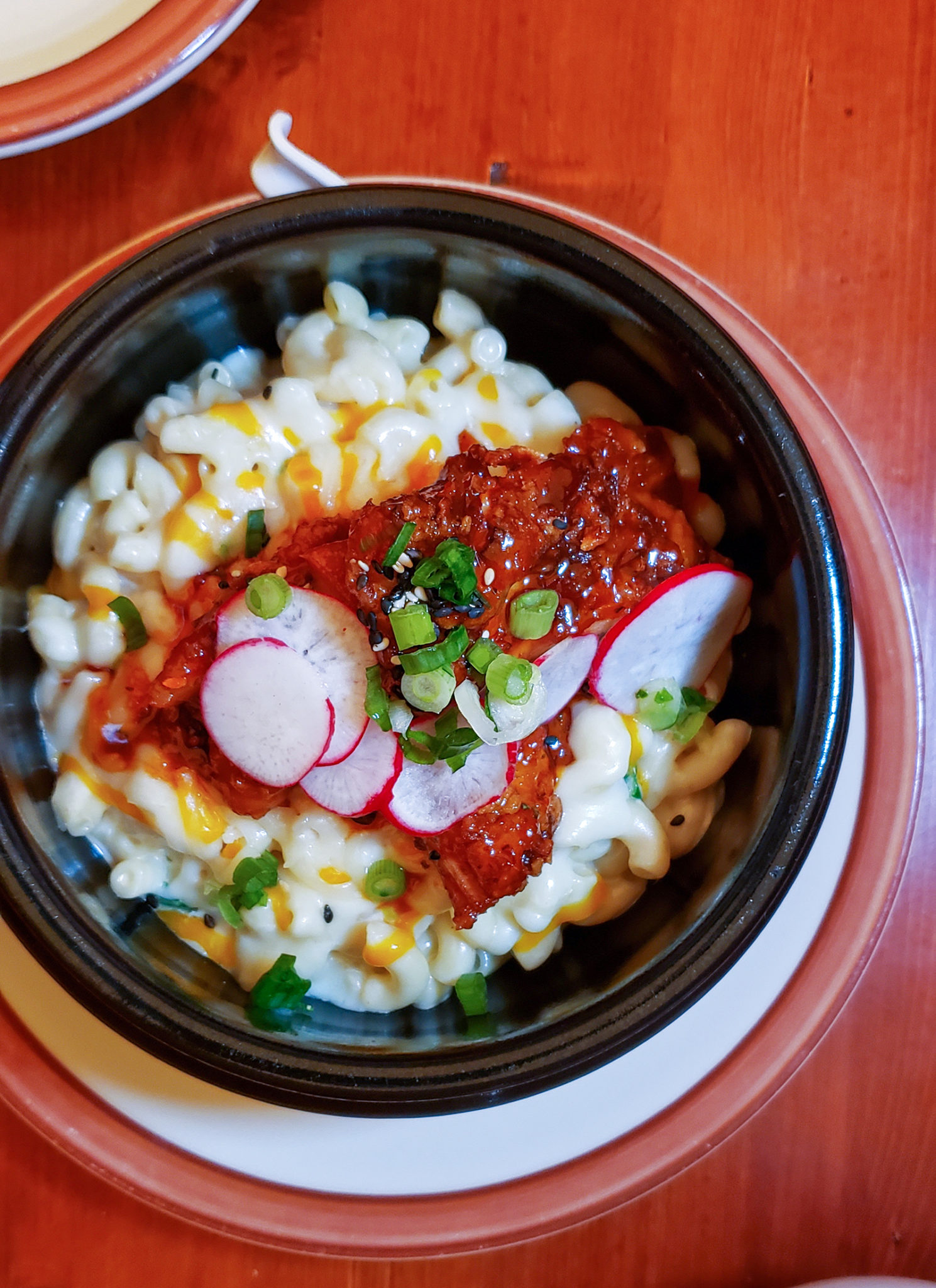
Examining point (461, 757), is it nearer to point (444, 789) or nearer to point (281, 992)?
point (444, 789)

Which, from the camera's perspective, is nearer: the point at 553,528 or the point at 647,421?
the point at 553,528

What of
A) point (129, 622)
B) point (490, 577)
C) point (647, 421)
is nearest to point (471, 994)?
point (490, 577)

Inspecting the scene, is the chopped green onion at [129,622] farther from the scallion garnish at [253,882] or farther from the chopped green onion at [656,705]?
the chopped green onion at [656,705]

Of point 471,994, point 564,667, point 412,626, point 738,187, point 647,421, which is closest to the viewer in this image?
point 412,626

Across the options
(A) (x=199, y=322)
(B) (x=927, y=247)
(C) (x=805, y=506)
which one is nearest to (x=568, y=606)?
(C) (x=805, y=506)

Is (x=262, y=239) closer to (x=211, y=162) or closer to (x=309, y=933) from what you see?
(x=211, y=162)

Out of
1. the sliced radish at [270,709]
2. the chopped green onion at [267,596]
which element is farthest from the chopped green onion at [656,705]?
the chopped green onion at [267,596]
